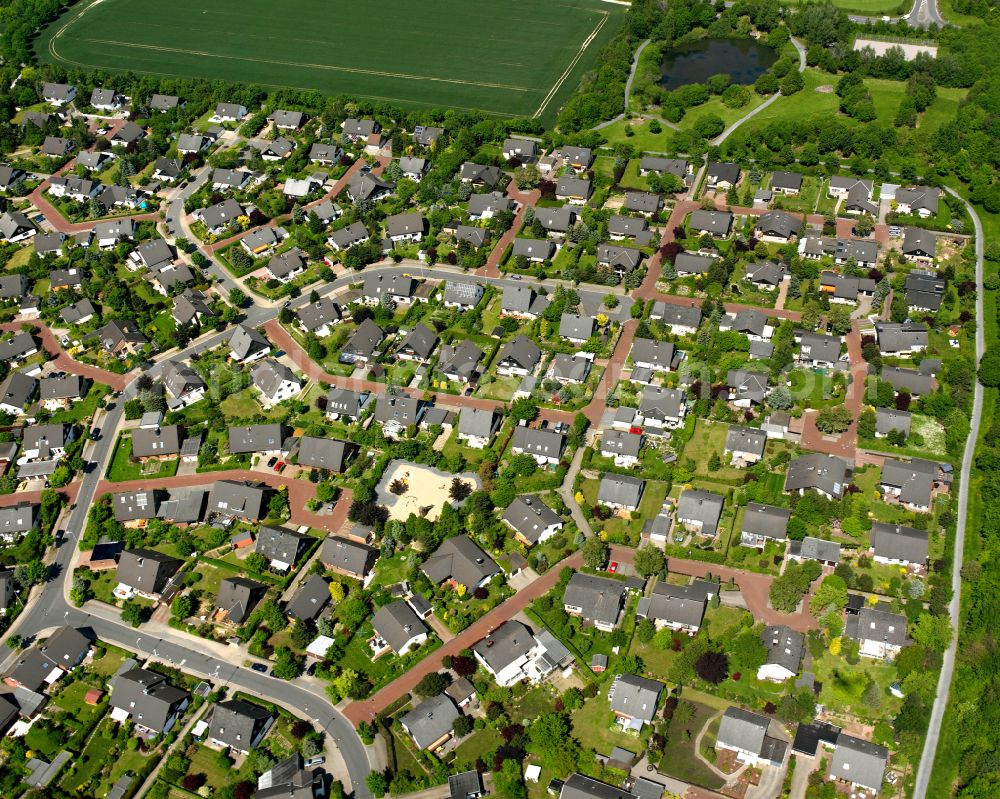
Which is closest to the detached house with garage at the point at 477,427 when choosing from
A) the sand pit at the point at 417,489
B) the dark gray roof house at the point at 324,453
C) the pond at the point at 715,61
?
the sand pit at the point at 417,489

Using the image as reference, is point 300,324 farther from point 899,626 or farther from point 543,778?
point 899,626

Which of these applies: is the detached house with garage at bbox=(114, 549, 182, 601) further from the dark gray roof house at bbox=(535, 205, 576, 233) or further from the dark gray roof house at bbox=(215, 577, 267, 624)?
the dark gray roof house at bbox=(535, 205, 576, 233)

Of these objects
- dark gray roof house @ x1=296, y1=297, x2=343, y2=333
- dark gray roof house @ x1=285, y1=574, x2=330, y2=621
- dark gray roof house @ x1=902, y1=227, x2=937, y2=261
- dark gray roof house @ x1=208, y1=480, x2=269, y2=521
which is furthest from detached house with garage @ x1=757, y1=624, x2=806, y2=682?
dark gray roof house @ x1=902, y1=227, x2=937, y2=261

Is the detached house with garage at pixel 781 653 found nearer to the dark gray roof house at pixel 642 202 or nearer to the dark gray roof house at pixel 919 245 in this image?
the dark gray roof house at pixel 919 245

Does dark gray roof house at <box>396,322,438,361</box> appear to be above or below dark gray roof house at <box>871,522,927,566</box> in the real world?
below

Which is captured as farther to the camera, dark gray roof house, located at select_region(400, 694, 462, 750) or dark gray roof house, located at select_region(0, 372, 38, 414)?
dark gray roof house, located at select_region(0, 372, 38, 414)

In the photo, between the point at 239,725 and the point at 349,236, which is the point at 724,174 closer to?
the point at 349,236

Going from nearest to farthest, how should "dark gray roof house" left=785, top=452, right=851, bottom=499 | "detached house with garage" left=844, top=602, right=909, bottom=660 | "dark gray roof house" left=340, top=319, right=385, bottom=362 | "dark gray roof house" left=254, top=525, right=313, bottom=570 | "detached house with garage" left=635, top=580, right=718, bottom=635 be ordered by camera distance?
1. "detached house with garage" left=844, top=602, right=909, bottom=660
2. "detached house with garage" left=635, top=580, right=718, bottom=635
3. "dark gray roof house" left=254, top=525, right=313, bottom=570
4. "dark gray roof house" left=785, top=452, right=851, bottom=499
5. "dark gray roof house" left=340, top=319, right=385, bottom=362

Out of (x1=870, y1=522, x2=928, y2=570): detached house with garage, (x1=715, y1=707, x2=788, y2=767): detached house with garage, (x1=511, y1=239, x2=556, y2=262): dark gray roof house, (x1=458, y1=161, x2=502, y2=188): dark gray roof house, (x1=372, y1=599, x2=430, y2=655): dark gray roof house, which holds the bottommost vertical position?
(x1=372, y1=599, x2=430, y2=655): dark gray roof house
